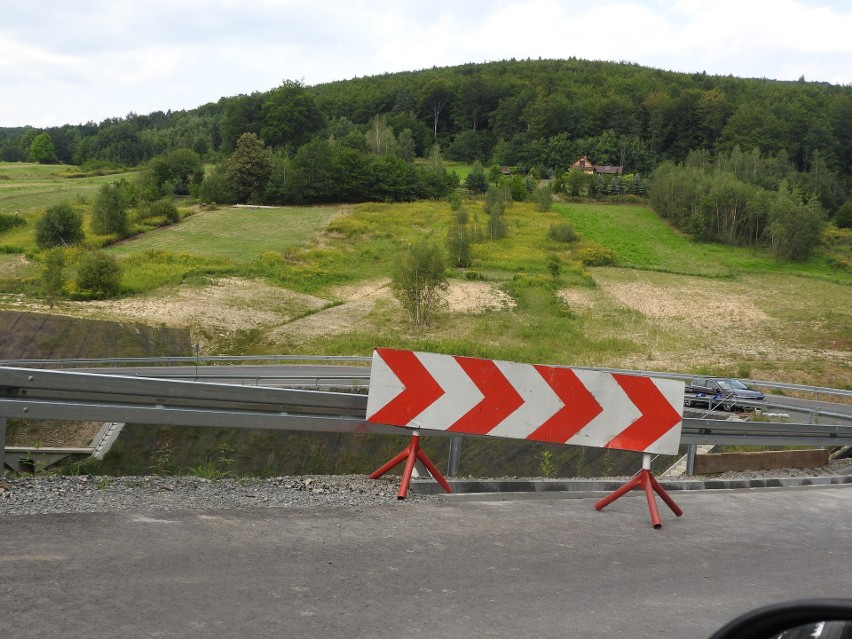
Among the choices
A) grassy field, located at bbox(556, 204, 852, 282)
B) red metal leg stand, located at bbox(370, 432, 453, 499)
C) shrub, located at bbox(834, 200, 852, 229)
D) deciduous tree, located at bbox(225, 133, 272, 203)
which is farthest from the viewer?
shrub, located at bbox(834, 200, 852, 229)

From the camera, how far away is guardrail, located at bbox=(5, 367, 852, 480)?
6.94 m

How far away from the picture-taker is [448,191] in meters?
116

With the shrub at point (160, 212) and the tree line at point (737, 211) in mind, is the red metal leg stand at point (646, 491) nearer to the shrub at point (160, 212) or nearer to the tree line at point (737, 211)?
the tree line at point (737, 211)

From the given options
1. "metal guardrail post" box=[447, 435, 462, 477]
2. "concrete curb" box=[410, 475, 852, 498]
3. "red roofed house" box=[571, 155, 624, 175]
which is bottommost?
"concrete curb" box=[410, 475, 852, 498]

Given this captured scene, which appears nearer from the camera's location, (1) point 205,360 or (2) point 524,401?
(2) point 524,401

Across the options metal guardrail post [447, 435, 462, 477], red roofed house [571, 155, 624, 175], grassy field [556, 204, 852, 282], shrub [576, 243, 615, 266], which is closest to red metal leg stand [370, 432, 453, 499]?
metal guardrail post [447, 435, 462, 477]

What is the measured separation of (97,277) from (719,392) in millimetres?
39600

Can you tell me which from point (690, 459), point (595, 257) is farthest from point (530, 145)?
point (690, 459)

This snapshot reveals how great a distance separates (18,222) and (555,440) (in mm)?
85053

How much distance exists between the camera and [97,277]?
181ft

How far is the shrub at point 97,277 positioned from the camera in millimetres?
54625

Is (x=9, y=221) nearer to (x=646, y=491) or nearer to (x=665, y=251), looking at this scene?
(x=665, y=251)

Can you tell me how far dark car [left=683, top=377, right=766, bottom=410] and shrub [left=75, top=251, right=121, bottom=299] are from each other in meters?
37.0

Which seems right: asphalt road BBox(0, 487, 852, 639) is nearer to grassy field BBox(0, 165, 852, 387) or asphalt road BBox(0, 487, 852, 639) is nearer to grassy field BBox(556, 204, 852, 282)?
grassy field BBox(0, 165, 852, 387)
